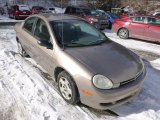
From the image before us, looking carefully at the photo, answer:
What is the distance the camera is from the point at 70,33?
4.79m

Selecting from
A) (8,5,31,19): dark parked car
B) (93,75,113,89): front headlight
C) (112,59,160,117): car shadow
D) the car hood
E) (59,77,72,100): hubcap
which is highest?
(8,5,31,19): dark parked car

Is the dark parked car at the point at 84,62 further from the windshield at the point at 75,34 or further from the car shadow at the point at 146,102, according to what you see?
the car shadow at the point at 146,102

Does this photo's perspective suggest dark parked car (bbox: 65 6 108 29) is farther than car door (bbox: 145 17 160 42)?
Yes

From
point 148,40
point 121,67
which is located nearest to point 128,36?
point 148,40

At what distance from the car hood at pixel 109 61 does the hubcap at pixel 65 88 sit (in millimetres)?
532

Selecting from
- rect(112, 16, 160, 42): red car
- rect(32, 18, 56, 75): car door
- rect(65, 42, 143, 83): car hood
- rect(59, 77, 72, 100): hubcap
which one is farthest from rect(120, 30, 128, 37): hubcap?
rect(59, 77, 72, 100): hubcap

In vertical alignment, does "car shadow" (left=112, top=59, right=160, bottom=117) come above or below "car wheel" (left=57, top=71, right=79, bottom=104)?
below

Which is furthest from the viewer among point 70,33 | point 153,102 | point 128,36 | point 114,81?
point 128,36

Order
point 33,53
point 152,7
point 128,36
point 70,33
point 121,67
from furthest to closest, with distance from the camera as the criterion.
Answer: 1. point 152,7
2. point 128,36
3. point 33,53
4. point 70,33
5. point 121,67

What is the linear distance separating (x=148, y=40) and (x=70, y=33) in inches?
274

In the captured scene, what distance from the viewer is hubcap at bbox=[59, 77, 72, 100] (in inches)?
159

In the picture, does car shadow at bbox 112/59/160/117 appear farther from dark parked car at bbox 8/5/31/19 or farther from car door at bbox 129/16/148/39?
dark parked car at bbox 8/5/31/19

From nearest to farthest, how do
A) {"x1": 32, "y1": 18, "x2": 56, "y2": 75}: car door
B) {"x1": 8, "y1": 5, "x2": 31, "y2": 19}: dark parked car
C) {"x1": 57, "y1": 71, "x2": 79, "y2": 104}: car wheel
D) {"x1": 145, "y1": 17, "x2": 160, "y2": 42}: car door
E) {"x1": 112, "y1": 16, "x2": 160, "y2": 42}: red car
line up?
{"x1": 57, "y1": 71, "x2": 79, "y2": 104}: car wheel, {"x1": 32, "y1": 18, "x2": 56, "y2": 75}: car door, {"x1": 145, "y1": 17, "x2": 160, "y2": 42}: car door, {"x1": 112, "y1": 16, "x2": 160, "y2": 42}: red car, {"x1": 8, "y1": 5, "x2": 31, "y2": 19}: dark parked car

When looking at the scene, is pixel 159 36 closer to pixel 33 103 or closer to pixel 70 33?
pixel 70 33
